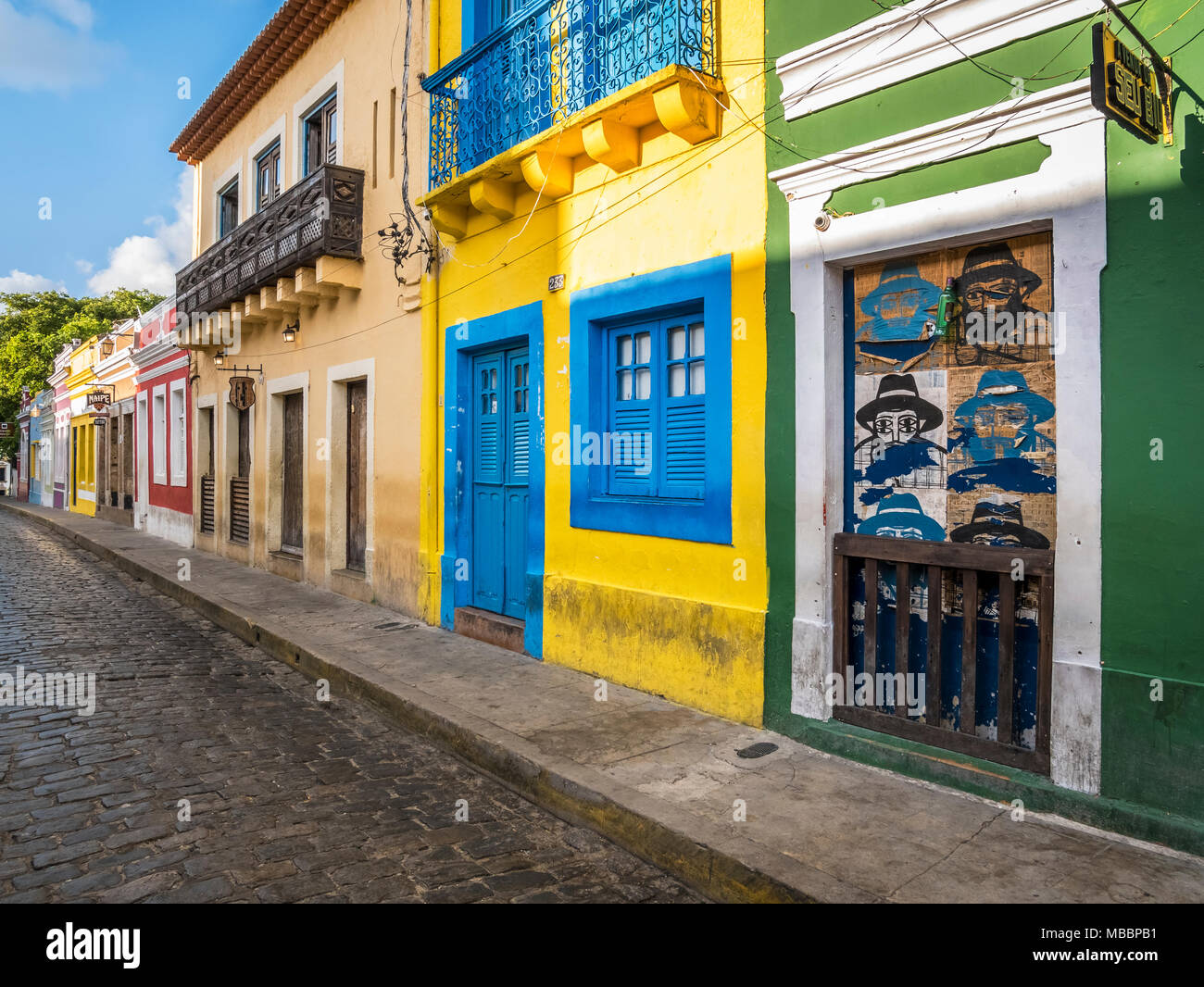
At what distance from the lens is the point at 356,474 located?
10930 mm

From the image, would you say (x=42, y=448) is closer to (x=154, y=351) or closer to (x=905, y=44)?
(x=154, y=351)

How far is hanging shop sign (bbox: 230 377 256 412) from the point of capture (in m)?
13.4

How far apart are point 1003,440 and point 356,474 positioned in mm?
8423

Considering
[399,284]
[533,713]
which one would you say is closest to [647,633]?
[533,713]

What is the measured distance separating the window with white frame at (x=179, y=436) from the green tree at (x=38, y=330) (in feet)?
81.7

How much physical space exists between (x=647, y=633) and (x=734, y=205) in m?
2.94

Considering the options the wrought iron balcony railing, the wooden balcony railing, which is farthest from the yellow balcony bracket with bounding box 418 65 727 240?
the wooden balcony railing

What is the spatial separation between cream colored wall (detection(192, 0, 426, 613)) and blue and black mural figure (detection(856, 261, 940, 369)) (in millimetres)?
5397

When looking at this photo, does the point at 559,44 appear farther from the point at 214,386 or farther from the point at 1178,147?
the point at 214,386

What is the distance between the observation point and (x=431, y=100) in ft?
27.5

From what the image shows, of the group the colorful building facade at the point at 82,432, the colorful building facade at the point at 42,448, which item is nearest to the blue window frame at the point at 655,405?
the colorful building facade at the point at 82,432

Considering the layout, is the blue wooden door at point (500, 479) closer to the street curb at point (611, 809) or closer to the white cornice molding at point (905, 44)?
the street curb at point (611, 809)

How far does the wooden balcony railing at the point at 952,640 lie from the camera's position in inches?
163

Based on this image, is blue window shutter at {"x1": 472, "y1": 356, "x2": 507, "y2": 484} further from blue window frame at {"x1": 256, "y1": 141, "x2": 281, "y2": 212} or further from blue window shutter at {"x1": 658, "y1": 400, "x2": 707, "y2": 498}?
blue window frame at {"x1": 256, "y1": 141, "x2": 281, "y2": 212}
